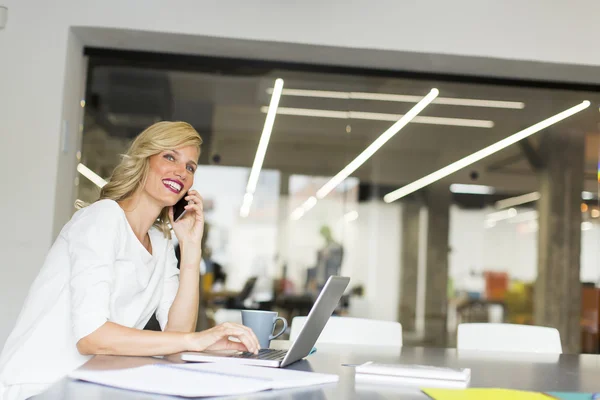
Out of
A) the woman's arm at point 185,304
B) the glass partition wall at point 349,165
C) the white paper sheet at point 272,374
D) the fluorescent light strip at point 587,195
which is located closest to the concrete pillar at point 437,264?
the glass partition wall at point 349,165

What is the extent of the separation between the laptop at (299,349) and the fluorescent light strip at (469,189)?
3396 millimetres

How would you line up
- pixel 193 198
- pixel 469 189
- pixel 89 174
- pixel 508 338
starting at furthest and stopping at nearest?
pixel 469 189 → pixel 89 174 → pixel 508 338 → pixel 193 198

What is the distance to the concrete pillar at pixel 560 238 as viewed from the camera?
5.04 metres

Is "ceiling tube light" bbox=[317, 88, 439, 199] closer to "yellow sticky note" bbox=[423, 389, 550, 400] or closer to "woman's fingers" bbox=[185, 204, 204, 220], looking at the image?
"woman's fingers" bbox=[185, 204, 204, 220]

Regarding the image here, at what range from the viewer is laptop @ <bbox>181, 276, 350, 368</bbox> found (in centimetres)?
158

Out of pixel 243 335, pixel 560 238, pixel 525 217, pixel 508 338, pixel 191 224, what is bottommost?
pixel 508 338

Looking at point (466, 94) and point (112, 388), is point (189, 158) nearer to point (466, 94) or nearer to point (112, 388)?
point (112, 388)

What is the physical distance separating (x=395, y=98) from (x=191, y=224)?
261cm

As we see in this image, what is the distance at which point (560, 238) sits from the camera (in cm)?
518

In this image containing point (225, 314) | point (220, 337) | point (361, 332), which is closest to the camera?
point (220, 337)

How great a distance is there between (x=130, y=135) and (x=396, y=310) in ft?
7.05

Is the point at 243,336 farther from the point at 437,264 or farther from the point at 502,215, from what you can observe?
the point at 502,215

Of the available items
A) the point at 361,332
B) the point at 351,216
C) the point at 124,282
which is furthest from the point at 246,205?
the point at 124,282

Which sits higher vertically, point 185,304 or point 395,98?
point 395,98
